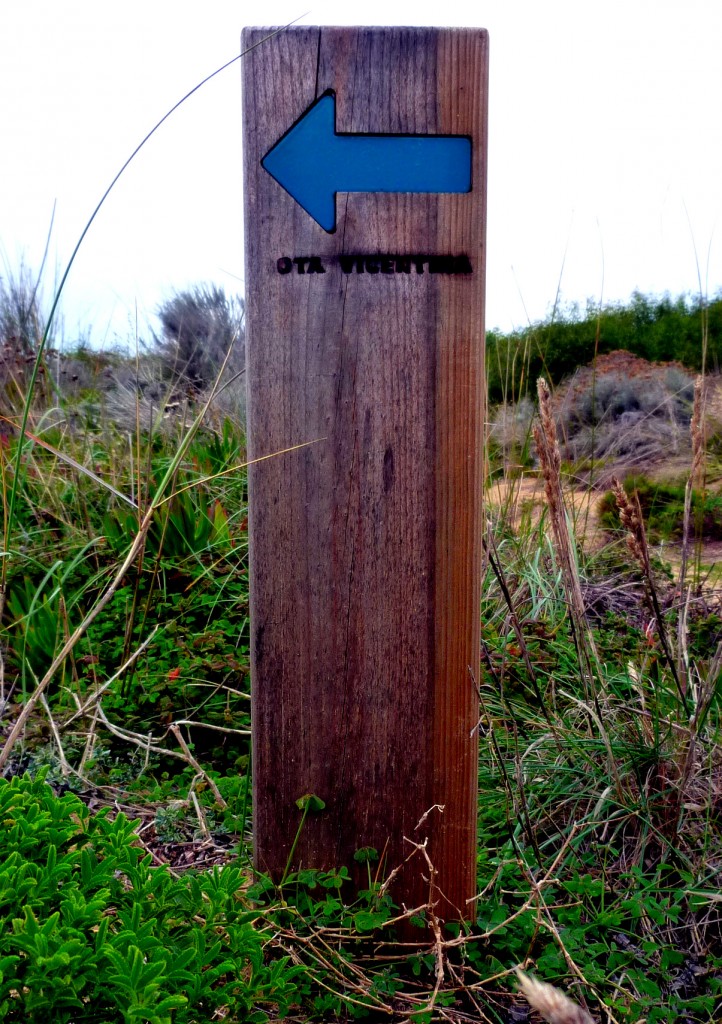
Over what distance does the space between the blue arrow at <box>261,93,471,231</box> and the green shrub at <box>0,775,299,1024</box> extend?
1.08 meters

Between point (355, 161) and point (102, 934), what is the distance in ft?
4.17

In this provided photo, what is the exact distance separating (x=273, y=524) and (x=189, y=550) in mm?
1696

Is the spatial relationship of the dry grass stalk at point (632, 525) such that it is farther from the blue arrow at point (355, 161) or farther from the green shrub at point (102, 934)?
the green shrub at point (102, 934)

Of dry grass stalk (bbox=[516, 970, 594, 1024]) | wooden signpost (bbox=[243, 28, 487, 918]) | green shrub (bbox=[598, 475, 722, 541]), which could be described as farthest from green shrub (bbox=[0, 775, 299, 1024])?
green shrub (bbox=[598, 475, 722, 541])

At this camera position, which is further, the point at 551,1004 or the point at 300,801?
the point at 300,801

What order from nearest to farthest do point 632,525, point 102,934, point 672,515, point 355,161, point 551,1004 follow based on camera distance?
point 551,1004, point 102,934, point 355,161, point 632,525, point 672,515

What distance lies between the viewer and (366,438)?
1.57 meters

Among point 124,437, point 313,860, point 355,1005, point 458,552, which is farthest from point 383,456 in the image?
point 124,437

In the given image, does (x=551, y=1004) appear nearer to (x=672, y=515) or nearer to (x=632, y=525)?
(x=632, y=525)

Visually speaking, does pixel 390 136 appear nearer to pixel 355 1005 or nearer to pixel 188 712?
pixel 355 1005

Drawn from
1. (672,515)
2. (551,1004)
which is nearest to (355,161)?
(551,1004)

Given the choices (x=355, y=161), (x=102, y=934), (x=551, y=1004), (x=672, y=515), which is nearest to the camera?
(x=551, y=1004)

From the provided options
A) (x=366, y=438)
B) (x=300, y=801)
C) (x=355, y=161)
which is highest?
(x=355, y=161)

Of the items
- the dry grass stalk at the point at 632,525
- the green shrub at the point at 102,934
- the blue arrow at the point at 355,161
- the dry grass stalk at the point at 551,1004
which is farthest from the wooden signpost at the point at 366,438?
the dry grass stalk at the point at 551,1004
